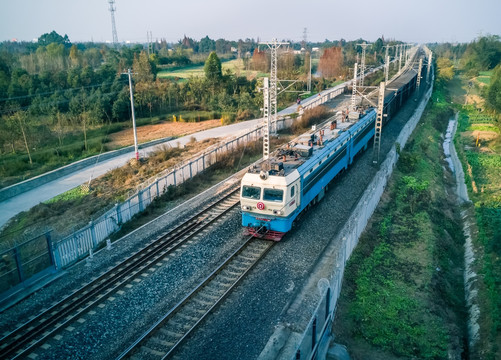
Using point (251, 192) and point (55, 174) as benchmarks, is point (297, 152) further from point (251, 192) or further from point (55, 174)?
point (55, 174)

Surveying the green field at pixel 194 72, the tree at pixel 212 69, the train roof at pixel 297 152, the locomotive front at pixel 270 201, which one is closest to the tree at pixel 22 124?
the train roof at pixel 297 152

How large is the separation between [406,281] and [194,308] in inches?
326

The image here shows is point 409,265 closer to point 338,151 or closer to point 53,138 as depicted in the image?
point 338,151

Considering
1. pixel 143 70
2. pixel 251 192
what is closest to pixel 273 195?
pixel 251 192

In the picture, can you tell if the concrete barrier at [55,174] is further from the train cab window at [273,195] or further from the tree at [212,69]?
the tree at [212,69]

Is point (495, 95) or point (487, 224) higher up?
point (495, 95)

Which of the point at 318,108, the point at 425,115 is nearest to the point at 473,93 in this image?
the point at 425,115

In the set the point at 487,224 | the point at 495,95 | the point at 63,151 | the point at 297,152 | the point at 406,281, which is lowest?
the point at 487,224

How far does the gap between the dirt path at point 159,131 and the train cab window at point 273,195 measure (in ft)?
94.1

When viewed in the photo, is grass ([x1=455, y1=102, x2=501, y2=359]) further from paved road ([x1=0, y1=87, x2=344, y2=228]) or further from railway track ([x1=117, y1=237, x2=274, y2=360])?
paved road ([x1=0, y1=87, x2=344, y2=228])

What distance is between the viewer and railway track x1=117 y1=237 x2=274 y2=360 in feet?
36.0

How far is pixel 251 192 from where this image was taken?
55.0 ft

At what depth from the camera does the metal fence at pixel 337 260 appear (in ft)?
31.9

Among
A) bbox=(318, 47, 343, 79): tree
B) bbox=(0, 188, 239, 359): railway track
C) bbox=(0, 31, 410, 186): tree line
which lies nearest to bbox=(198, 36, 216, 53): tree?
bbox=(318, 47, 343, 79): tree
